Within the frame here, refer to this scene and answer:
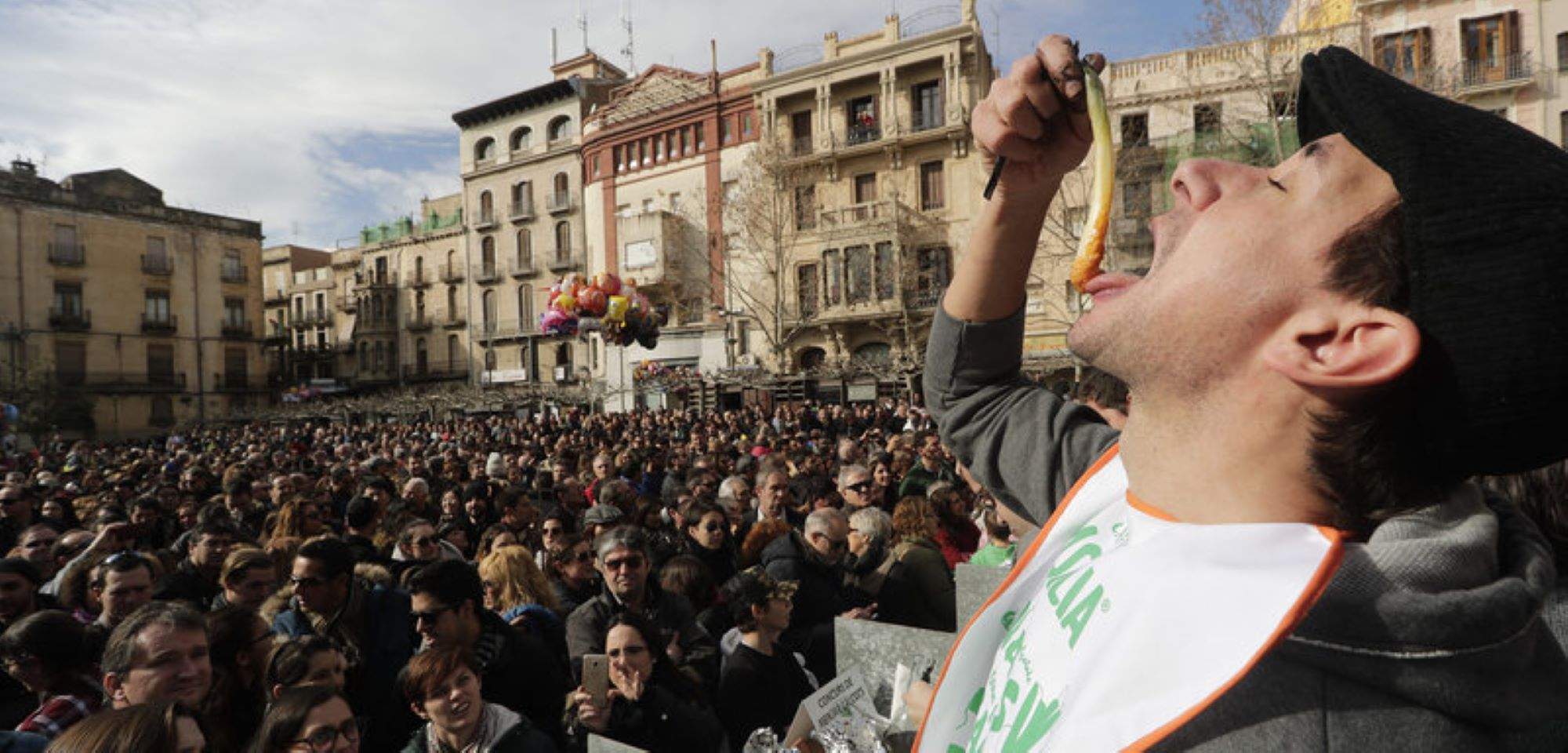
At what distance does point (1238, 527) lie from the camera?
2.87ft

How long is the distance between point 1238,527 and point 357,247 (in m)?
56.2

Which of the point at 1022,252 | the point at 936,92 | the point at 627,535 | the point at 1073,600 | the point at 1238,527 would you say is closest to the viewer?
the point at 1238,527

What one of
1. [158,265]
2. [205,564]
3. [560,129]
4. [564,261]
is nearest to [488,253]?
[564,261]

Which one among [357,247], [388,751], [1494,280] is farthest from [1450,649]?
[357,247]

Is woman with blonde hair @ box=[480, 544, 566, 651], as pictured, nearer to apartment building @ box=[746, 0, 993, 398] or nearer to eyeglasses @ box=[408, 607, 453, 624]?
eyeglasses @ box=[408, 607, 453, 624]

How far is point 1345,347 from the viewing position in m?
0.90

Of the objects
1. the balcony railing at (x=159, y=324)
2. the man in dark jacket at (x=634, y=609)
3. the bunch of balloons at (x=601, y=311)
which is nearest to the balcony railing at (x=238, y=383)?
the balcony railing at (x=159, y=324)

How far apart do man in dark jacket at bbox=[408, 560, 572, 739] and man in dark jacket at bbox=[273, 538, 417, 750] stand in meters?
0.36

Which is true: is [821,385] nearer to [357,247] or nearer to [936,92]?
[936,92]

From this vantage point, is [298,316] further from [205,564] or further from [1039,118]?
[1039,118]

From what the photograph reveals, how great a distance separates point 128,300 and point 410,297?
12683mm

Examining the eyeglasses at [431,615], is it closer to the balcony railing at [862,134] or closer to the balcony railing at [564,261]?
the balcony railing at [862,134]

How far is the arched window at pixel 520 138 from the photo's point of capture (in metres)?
42.2

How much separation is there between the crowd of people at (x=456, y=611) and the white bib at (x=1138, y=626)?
1968mm
